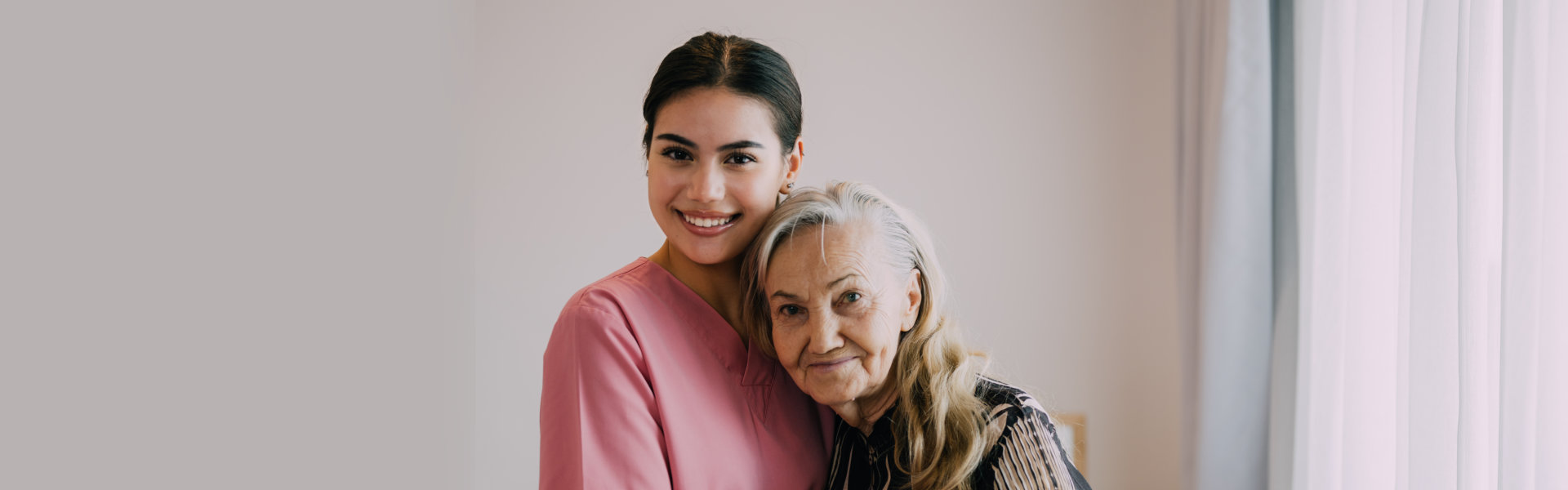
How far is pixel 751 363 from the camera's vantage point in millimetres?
1180

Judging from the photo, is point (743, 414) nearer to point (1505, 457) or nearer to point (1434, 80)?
point (1505, 457)

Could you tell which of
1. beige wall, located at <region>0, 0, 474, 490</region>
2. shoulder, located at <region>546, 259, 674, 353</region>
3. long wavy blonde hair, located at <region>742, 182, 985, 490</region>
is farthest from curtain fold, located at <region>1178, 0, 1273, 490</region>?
beige wall, located at <region>0, 0, 474, 490</region>

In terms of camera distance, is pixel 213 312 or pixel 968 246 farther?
pixel 968 246

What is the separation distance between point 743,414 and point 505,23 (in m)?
1.89

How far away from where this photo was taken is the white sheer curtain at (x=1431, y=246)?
1.42m

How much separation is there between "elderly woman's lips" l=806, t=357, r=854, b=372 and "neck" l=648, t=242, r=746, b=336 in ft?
0.51

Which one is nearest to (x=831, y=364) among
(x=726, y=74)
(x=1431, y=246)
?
(x=726, y=74)

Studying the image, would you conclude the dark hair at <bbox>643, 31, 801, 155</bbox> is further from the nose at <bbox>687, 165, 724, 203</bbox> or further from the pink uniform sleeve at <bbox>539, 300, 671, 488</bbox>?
the pink uniform sleeve at <bbox>539, 300, 671, 488</bbox>

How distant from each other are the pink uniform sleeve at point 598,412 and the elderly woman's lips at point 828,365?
19 centimetres

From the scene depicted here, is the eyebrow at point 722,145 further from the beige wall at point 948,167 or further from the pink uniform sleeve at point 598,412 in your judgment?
the beige wall at point 948,167

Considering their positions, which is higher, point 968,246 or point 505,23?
point 505,23

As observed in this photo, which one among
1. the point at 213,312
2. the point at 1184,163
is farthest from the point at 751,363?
the point at 1184,163

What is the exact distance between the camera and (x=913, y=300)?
1158 mm

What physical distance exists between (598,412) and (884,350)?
337 mm
